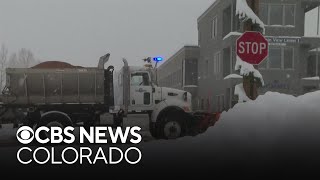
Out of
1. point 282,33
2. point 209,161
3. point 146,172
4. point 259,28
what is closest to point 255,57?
point 259,28

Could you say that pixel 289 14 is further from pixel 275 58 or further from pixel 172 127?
pixel 172 127

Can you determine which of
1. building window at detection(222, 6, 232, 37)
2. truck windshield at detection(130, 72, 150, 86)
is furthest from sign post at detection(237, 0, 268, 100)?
building window at detection(222, 6, 232, 37)

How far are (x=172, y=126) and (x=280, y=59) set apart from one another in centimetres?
1898

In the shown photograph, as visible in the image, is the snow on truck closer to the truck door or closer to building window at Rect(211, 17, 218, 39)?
the truck door

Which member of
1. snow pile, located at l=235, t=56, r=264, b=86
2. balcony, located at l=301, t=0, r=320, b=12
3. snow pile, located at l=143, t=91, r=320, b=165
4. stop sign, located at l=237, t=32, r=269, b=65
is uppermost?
balcony, located at l=301, t=0, r=320, b=12

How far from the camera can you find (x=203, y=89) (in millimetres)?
38656

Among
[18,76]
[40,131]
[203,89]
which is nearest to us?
[40,131]

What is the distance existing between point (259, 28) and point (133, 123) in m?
7.57

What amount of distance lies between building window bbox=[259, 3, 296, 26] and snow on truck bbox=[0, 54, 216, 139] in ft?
59.3

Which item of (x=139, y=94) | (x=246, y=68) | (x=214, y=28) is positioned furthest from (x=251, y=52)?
(x=214, y=28)

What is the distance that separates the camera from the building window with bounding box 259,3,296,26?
31281 millimetres

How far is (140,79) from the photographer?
1541 cm

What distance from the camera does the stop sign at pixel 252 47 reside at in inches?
358

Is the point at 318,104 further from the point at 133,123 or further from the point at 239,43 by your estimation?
the point at 133,123
